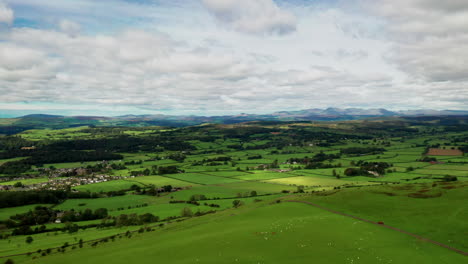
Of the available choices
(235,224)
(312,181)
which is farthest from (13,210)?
(312,181)

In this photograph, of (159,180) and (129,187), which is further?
(159,180)

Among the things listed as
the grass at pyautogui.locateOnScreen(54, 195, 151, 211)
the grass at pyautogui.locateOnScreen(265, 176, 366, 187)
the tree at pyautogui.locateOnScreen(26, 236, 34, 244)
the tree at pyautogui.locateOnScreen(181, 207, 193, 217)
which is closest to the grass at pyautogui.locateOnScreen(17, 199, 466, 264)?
the tree at pyautogui.locateOnScreen(26, 236, 34, 244)

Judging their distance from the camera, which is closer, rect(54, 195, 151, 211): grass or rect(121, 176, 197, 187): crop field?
rect(54, 195, 151, 211): grass

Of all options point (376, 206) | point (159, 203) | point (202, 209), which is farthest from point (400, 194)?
point (159, 203)

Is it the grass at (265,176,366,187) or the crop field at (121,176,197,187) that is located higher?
the grass at (265,176,366,187)

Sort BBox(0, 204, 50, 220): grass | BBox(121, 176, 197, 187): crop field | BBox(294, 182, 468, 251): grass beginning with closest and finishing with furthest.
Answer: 1. BBox(294, 182, 468, 251): grass
2. BBox(0, 204, 50, 220): grass
3. BBox(121, 176, 197, 187): crop field

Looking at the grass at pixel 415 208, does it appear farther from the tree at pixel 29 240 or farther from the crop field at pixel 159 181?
the crop field at pixel 159 181

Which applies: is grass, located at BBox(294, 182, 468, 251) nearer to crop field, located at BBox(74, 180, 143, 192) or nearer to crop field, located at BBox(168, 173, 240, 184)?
crop field, located at BBox(168, 173, 240, 184)

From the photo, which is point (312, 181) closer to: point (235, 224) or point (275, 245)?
point (235, 224)

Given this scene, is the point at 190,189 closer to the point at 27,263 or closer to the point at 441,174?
the point at 27,263

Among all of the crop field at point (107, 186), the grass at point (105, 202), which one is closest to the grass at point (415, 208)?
the grass at point (105, 202)

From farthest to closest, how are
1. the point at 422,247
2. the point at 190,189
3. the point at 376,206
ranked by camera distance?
the point at 190,189, the point at 376,206, the point at 422,247
